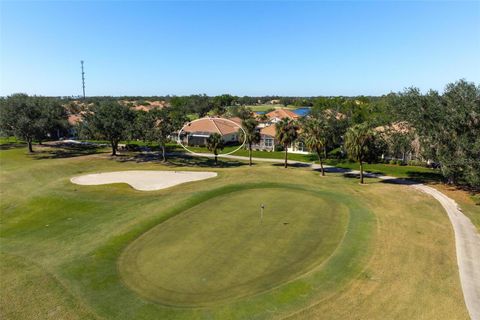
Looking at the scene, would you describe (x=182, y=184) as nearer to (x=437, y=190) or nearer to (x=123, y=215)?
(x=123, y=215)

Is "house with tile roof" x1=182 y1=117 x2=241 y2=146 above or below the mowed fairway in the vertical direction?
above

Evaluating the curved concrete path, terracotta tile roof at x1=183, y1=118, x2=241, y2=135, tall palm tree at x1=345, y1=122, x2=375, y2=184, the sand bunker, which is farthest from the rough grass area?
terracotta tile roof at x1=183, y1=118, x2=241, y2=135

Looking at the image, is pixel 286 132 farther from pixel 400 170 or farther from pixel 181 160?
pixel 181 160

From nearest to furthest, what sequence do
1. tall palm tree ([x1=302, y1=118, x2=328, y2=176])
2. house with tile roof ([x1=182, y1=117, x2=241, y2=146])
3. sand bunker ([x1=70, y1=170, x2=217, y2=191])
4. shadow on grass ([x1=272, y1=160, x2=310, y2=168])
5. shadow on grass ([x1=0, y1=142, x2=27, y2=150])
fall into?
sand bunker ([x1=70, y1=170, x2=217, y2=191]) < tall palm tree ([x1=302, y1=118, x2=328, y2=176]) < shadow on grass ([x1=272, y1=160, x2=310, y2=168]) < shadow on grass ([x1=0, y1=142, x2=27, y2=150]) < house with tile roof ([x1=182, y1=117, x2=241, y2=146])

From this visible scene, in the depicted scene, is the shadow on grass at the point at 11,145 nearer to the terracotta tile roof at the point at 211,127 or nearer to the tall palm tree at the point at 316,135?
the terracotta tile roof at the point at 211,127

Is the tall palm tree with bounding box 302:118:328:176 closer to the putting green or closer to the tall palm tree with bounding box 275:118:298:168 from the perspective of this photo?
the tall palm tree with bounding box 275:118:298:168

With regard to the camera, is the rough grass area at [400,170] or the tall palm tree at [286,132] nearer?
the rough grass area at [400,170]

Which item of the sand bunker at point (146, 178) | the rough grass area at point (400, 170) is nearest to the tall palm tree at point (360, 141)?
the rough grass area at point (400, 170)
